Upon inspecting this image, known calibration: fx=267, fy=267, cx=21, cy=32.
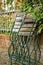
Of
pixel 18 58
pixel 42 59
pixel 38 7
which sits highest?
pixel 38 7

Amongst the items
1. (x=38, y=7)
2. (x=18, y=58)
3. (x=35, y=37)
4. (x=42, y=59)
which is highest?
(x=38, y=7)

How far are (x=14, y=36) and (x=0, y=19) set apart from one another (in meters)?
5.18

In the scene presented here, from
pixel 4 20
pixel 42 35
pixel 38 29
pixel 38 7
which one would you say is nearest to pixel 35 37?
pixel 38 29

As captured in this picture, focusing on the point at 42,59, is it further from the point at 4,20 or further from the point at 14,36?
the point at 4,20

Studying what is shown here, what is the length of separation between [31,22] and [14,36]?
50cm

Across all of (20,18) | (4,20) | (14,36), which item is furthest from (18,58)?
(4,20)

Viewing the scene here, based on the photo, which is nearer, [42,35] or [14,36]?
[14,36]

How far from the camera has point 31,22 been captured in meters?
6.00

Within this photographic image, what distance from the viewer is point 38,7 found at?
584 cm

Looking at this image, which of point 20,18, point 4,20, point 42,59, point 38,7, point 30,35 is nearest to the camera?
point 30,35

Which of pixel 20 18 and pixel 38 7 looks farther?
Answer: pixel 20 18

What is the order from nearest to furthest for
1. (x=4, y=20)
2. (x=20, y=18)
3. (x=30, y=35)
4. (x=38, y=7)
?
1. (x=30, y=35)
2. (x=38, y=7)
3. (x=20, y=18)
4. (x=4, y=20)

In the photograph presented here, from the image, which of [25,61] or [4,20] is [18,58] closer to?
[25,61]

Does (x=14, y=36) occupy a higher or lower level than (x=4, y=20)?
higher
